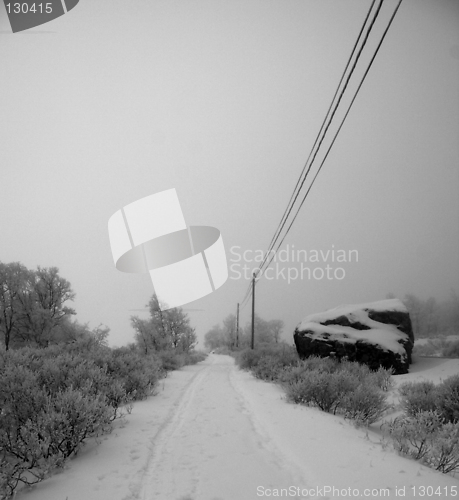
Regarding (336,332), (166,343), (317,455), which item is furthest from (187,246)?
(317,455)

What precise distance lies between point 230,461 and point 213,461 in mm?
247

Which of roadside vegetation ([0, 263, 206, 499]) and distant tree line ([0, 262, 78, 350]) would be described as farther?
distant tree line ([0, 262, 78, 350])

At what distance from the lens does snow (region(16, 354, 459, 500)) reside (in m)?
2.97

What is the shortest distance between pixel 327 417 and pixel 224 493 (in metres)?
3.54

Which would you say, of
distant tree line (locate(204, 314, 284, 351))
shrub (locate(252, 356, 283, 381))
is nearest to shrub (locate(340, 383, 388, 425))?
shrub (locate(252, 356, 283, 381))

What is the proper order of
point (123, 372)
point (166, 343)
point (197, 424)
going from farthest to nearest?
point (166, 343) → point (123, 372) → point (197, 424)

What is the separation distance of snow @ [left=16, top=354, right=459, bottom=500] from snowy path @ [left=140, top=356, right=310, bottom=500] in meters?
0.01

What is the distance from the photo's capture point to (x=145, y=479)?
3219 millimetres

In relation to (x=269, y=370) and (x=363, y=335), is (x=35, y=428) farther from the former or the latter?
(x=363, y=335)

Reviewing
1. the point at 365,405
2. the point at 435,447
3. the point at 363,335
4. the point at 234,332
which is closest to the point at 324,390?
the point at 365,405

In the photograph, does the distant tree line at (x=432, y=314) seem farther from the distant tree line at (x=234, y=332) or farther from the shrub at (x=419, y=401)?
the shrub at (x=419, y=401)

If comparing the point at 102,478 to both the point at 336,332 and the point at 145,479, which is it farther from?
the point at 336,332

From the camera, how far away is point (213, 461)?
369 centimetres

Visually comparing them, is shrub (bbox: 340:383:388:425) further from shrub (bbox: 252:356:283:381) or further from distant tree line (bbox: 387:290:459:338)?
distant tree line (bbox: 387:290:459:338)
